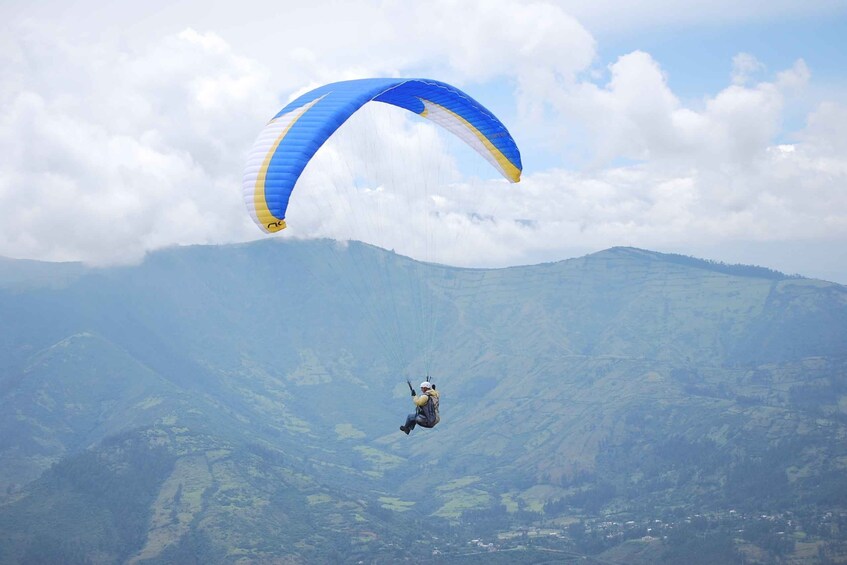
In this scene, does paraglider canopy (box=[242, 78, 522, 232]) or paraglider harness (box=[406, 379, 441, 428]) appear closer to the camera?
paraglider canopy (box=[242, 78, 522, 232])

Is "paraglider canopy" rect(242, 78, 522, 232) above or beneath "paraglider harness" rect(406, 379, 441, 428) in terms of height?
above

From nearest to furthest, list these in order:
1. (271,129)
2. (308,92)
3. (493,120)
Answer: (271,129) → (308,92) → (493,120)

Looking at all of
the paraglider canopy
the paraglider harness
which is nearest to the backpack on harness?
the paraglider harness

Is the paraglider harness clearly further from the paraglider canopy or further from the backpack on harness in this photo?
the paraglider canopy

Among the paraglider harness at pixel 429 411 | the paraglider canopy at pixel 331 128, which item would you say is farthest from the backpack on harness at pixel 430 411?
the paraglider canopy at pixel 331 128

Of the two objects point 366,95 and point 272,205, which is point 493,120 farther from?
point 272,205

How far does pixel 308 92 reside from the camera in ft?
153

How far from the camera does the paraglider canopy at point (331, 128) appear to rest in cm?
4009

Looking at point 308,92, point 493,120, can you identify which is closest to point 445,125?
point 493,120

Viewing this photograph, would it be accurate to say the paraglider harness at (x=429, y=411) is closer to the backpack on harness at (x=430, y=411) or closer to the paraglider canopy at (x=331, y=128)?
the backpack on harness at (x=430, y=411)

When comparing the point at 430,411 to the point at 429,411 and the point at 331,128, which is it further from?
the point at 331,128

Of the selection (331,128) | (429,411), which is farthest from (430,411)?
(331,128)

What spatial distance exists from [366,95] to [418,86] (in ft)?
16.4

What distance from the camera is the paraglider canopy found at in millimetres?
40094
